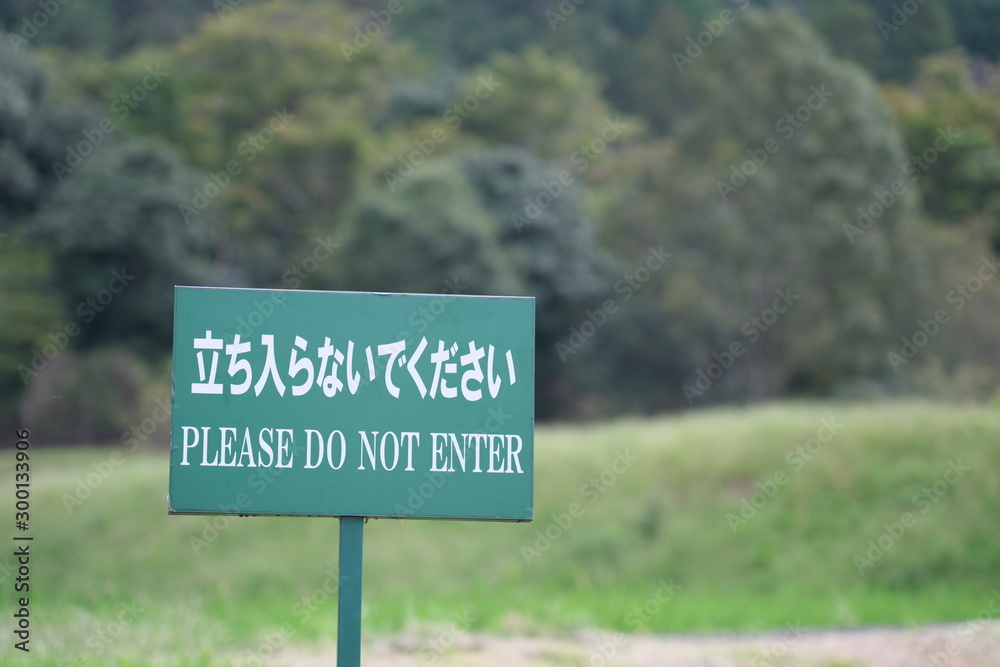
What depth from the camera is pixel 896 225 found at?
80.2 ft

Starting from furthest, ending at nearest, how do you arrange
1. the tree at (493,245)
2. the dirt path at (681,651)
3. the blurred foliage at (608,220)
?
the tree at (493,245), the blurred foliage at (608,220), the dirt path at (681,651)

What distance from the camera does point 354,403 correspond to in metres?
3.76

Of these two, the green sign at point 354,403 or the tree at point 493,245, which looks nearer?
the green sign at point 354,403

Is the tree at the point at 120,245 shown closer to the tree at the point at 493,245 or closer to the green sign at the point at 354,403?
the tree at the point at 493,245

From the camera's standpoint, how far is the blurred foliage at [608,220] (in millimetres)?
24359

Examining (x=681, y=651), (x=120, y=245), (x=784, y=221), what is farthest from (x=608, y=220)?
(x=681, y=651)

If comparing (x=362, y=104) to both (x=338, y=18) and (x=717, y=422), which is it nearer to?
(x=338, y=18)

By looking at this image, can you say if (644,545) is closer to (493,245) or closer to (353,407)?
(353,407)

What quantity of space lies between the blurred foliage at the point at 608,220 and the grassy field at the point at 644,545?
10889 millimetres

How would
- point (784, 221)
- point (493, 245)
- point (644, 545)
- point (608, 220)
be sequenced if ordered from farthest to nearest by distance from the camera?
point (608, 220), point (493, 245), point (784, 221), point (644, 545)

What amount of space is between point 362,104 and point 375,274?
41.5 ft

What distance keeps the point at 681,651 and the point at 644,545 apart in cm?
457

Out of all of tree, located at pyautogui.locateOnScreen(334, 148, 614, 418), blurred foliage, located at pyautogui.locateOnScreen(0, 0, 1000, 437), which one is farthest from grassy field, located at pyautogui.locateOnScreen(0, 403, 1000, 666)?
tree, located at pyautogui.locateOnScreen(334, 148, 614, 418)

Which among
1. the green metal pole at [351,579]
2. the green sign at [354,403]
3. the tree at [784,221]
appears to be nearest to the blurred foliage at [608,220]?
the tree at [784,221]
